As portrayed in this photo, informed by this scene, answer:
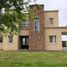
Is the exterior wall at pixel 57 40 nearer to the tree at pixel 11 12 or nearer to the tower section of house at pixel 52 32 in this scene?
the tower section of house at pixel 52 32

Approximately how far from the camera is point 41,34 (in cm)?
5081

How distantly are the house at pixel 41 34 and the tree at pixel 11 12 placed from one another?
33.8 meters

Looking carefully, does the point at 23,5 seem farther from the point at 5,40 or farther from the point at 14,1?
the point at 5,40

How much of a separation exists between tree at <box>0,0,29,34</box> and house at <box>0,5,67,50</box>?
111ft

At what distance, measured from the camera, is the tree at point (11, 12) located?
1540 centimetres

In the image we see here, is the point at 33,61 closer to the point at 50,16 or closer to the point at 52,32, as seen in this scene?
the point at 52,32

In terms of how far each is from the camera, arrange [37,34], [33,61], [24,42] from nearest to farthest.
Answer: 1. [33,61]
2. [37,34]
3. [24,42]

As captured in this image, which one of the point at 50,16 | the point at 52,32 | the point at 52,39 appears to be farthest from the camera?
the point at 50,16

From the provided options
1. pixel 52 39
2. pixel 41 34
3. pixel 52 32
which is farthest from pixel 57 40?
Answer: pixel 41 34


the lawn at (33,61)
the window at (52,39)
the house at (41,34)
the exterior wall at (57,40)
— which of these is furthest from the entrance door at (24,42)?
the lawn at (33,61)

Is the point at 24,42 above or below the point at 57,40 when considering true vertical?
below

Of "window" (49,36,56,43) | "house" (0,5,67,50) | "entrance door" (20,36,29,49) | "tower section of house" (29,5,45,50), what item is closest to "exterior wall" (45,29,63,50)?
"house" (0,5,67,50)

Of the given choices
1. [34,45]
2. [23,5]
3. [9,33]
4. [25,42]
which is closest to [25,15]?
[23,5]

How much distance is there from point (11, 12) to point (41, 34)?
3494 centimetres
